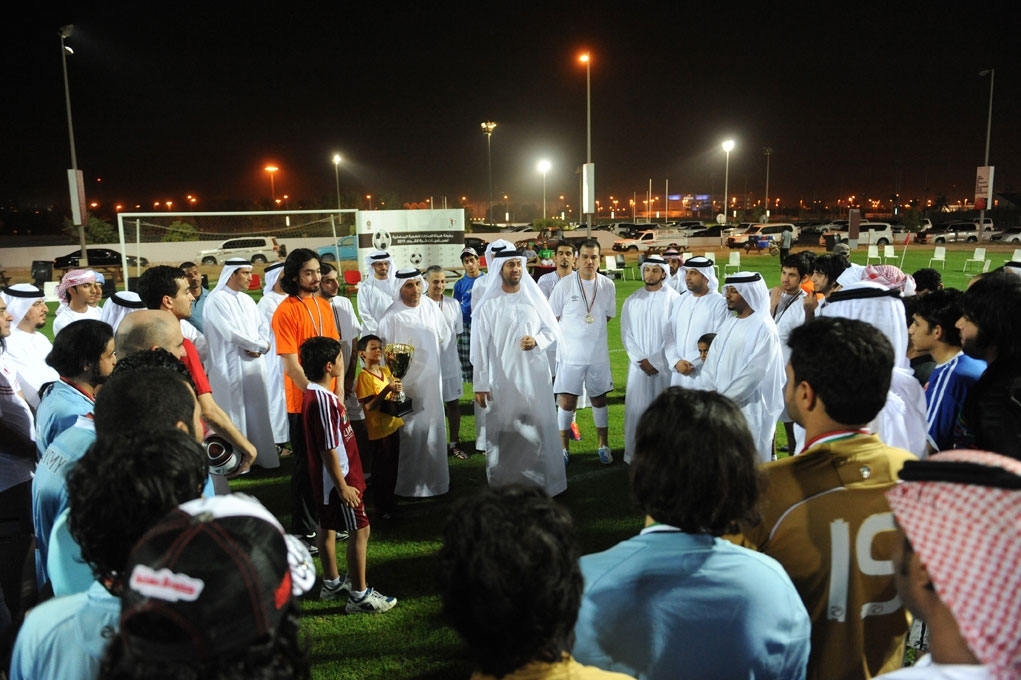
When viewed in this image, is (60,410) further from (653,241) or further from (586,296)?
(653,241)

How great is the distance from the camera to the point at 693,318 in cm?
673

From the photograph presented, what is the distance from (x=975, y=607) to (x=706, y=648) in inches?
28.6

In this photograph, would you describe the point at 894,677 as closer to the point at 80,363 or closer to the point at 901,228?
the point at 80,363

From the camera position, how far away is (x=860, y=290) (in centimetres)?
410

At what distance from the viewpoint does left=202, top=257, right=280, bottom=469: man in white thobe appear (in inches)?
278

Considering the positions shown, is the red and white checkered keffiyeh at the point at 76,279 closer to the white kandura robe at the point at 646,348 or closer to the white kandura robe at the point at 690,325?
the white kandura robe at the point at 646,348

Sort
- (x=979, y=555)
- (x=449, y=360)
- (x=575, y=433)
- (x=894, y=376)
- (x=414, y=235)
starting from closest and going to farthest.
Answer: (x=979, y=555), (x=894, y=376), (x=575, y=433), (x=449, y=360), (x=414, y=235)

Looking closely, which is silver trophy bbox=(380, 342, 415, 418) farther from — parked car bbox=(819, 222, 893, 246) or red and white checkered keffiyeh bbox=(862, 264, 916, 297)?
parked car bbox=(819, 222, 893, 246)

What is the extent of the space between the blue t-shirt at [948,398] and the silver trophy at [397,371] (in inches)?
153

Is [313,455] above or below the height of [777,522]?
below

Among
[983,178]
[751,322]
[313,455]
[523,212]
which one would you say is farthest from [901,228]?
[523,212]

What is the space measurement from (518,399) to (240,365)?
3.13 m

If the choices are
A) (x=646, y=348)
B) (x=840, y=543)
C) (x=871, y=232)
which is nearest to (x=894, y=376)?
(x=840, y=543)

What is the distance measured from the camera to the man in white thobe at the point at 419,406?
6359 mm
